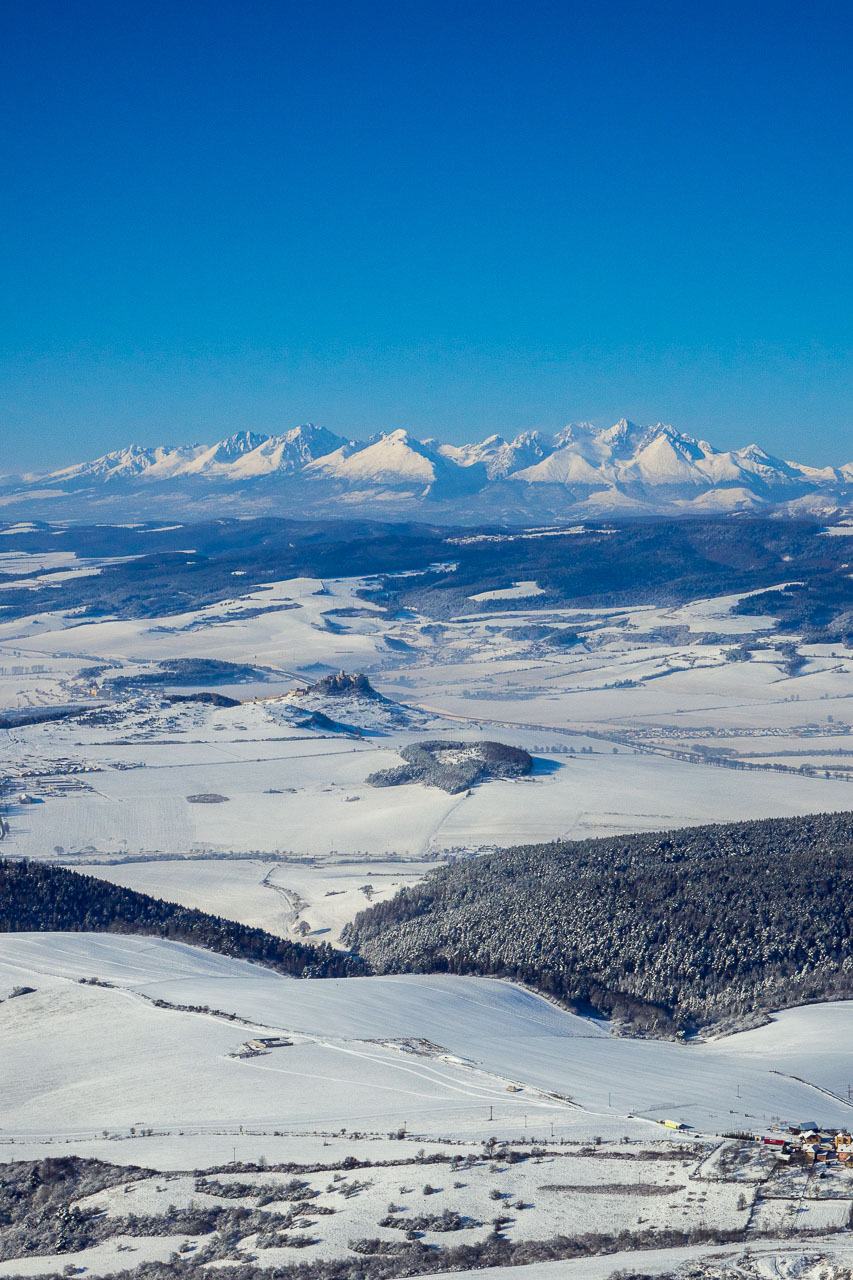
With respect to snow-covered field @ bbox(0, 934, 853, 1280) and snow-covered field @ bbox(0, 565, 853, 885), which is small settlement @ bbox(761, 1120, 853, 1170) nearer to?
snow-covered field @ bbox(0, 934, 853, 1280)

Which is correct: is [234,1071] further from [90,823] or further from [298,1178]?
[90,823]

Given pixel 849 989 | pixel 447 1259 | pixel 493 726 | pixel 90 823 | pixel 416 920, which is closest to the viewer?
Answer: pixel 447 1259

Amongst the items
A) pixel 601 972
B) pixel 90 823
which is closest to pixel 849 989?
pixel 601 972

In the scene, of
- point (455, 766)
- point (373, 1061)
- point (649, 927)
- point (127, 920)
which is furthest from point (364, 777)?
point (373, 1061)

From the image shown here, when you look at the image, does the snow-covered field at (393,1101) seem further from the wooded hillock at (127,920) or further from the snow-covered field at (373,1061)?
the wooded hillock at (127,920)

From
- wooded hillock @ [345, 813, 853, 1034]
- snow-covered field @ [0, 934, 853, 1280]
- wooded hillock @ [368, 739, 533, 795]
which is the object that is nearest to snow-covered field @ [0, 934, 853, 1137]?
snow-covered field @ [0, 934, 853, 1280]

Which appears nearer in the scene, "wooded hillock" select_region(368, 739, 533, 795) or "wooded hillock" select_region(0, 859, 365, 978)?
"wooded hillock" select_region(0, 859, 365, 978)
